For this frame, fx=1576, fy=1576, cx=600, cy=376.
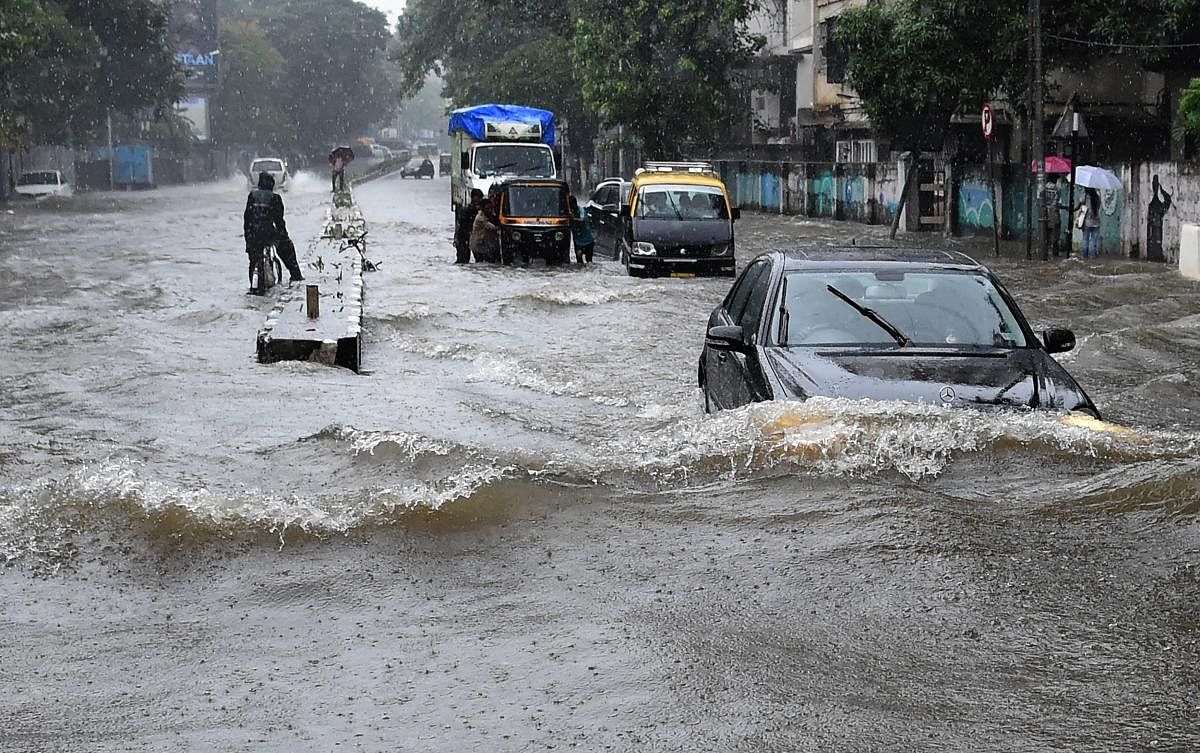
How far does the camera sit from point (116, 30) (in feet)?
196

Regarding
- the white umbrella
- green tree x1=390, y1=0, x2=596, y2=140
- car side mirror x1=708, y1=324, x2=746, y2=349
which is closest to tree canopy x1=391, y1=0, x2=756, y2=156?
green tree x1=390, y1=0, x2=596, y2=140

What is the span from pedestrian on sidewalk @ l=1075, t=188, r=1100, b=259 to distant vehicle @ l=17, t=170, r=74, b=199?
4314 centimetres

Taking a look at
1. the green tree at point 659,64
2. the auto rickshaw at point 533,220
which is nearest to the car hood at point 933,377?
the auto rickshaw at point 533,220

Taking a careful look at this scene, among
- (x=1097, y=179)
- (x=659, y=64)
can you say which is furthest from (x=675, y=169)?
(x=659, y=64)

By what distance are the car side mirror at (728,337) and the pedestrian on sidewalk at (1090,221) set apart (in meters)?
18.9

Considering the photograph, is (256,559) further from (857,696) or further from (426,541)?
(857,696)

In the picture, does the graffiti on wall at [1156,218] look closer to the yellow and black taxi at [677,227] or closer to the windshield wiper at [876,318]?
the yellow and black taxi at [677,227]

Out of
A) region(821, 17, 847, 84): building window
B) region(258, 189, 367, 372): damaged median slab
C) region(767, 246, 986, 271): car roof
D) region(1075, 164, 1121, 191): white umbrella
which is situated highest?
region(821, 17, 847, 84): building window

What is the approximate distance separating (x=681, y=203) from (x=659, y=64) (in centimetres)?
2433

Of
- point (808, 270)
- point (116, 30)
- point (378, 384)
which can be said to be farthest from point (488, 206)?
point (116, 30)

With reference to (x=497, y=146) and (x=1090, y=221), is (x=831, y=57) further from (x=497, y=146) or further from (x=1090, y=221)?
(x=1090, y=221)

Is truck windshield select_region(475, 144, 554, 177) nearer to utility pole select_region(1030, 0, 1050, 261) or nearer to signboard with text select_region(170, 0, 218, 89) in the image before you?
utility pole select_region(1030, 0, 1050, 261)

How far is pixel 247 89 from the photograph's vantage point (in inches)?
3989

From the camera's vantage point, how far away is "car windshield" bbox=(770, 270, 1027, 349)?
8.48m
